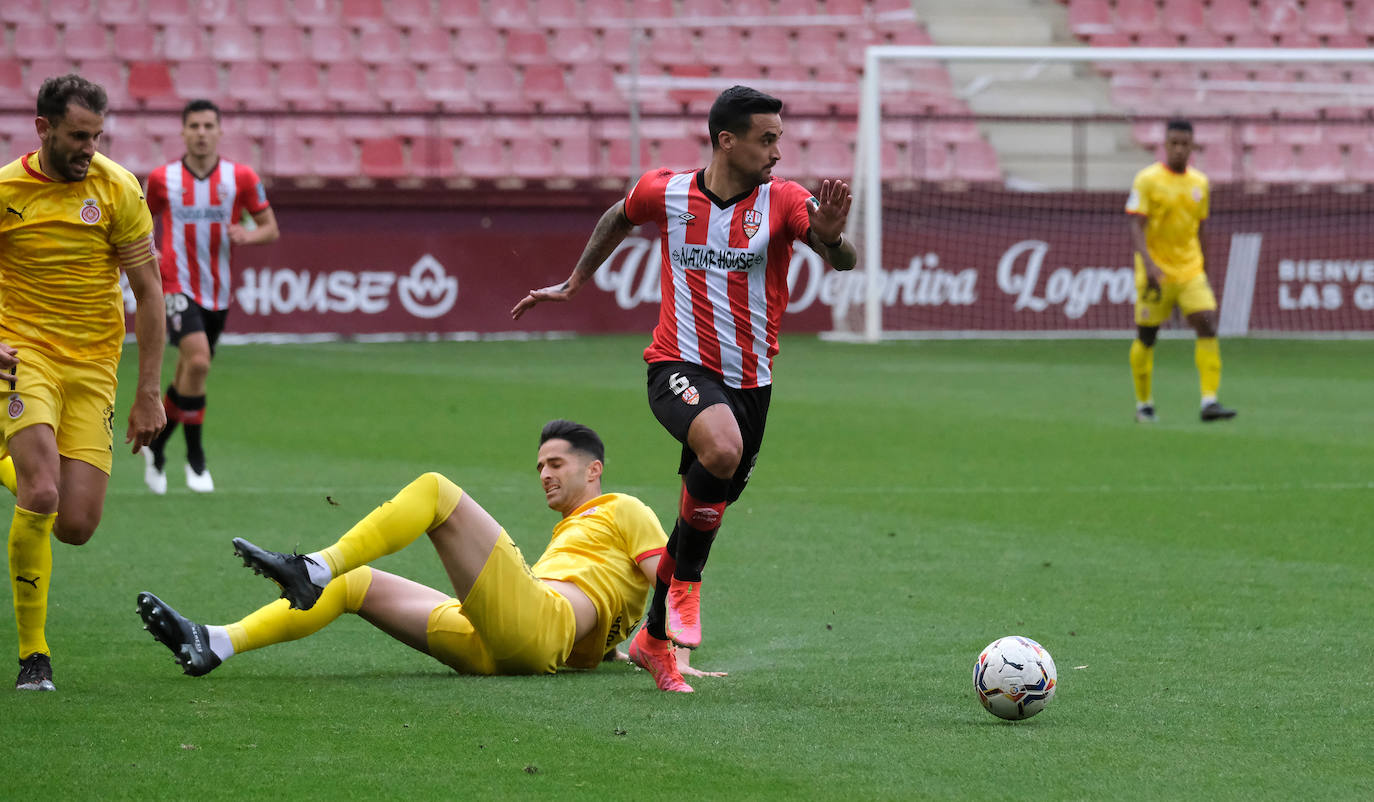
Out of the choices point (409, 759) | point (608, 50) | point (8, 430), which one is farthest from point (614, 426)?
point (608, 50)

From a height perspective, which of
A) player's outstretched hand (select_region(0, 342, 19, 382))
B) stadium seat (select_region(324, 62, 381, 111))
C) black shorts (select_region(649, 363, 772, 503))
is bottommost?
black shorts (select_region(649, 363, 772, 503))

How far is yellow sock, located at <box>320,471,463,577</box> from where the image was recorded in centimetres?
483

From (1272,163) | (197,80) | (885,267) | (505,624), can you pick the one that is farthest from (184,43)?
(505,624)

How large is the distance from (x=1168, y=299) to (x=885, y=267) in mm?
8639

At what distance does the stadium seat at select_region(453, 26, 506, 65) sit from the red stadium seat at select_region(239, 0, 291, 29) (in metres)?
2.35

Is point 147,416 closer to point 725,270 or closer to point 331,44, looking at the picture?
point 725,270

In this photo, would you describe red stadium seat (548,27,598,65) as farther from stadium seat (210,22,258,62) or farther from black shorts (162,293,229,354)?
black shorts (162,293,229,354)

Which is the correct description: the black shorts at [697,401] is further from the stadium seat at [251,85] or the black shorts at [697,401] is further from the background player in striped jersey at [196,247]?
the stadium seat at [251,85]

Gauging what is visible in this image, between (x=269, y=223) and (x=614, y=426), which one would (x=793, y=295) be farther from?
(x=269, y=223)

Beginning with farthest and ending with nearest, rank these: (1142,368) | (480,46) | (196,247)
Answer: (480,46) < (1142,368) < (196,247)

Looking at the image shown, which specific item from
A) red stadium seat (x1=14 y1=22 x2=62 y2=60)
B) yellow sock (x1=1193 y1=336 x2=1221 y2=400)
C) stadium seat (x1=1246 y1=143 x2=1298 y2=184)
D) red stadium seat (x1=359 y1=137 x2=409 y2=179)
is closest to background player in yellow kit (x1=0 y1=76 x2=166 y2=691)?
yellow sock (x1=1193 y1=336 x2=1221 y2=400)

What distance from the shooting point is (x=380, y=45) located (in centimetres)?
2423

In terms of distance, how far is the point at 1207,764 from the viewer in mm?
4359

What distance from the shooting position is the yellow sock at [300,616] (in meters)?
5.36
